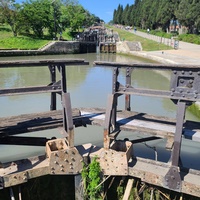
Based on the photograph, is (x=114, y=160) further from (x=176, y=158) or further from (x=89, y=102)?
(x=89, y=102)

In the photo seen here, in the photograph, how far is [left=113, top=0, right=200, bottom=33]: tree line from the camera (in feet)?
118

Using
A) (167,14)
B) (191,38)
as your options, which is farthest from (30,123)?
(167,14)

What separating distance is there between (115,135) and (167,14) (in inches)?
1695

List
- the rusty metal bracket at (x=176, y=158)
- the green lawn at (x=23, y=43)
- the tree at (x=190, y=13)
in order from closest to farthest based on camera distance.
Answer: the rusty metal bracket at (x=176, y=158) < the green lawn at (x=23, y=43) < the tree at (x=190, y=13)

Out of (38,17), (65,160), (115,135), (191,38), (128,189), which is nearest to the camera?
(65,160)

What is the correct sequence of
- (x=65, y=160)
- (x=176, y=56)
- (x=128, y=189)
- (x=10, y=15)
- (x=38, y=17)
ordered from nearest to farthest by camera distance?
(x=65, y=160), (x=128, y=189), (x=176, y=56), (x=10, y=15), (x=38, y=17)

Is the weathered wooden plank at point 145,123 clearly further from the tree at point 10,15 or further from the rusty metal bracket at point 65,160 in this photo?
the tree at point 10,15

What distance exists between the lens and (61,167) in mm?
3574

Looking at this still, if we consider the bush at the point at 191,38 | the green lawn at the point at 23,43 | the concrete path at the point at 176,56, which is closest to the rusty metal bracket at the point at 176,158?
the concrete path at the point at 176,56

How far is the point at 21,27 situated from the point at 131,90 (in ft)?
98.0

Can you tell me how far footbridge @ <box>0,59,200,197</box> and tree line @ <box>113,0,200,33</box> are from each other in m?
34.3

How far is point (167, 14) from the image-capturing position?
4331 cm

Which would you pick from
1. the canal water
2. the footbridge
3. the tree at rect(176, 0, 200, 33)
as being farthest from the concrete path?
the footbridge

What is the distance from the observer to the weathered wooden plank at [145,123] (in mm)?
3760
